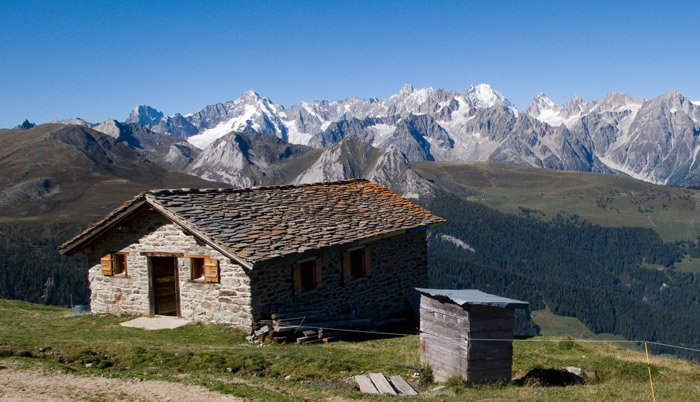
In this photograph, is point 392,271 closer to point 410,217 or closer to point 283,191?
point 410,217

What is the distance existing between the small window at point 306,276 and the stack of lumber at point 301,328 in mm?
1176

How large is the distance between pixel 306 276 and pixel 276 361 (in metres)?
7.64

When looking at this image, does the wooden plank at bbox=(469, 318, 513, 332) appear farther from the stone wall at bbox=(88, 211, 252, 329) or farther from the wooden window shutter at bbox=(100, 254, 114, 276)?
the wooden window shutter at bbox=(100, 254, 114, 276)

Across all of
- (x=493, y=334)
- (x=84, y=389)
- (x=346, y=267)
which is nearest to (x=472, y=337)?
(x=493, y=334)

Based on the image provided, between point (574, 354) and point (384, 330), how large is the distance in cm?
852

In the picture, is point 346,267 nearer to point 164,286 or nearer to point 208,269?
point 208,269

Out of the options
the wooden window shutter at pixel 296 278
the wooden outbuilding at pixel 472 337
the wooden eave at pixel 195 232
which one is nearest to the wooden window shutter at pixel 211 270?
the wooden eave at pixel 195 232

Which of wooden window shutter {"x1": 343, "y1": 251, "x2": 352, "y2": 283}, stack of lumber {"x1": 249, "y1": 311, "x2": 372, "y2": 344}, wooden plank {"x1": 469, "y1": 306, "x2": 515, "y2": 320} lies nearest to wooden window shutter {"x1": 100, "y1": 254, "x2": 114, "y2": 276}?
stack of lumber {"x1": 249, "y1": 311, "x2": 372, "y2": 344}

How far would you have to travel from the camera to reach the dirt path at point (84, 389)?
13.0 metres

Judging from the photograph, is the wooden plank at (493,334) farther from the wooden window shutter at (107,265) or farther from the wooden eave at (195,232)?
the wooden window shutter at (107,265)

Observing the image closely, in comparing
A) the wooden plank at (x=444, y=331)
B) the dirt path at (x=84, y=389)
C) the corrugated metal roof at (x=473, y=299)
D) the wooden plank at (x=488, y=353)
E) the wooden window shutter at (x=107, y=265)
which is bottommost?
the wooden plank at (x=488, y=353)

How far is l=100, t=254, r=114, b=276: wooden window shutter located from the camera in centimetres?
2564

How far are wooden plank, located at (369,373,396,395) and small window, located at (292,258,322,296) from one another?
24.9 feet

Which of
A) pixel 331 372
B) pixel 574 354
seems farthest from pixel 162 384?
pixel 574 354
